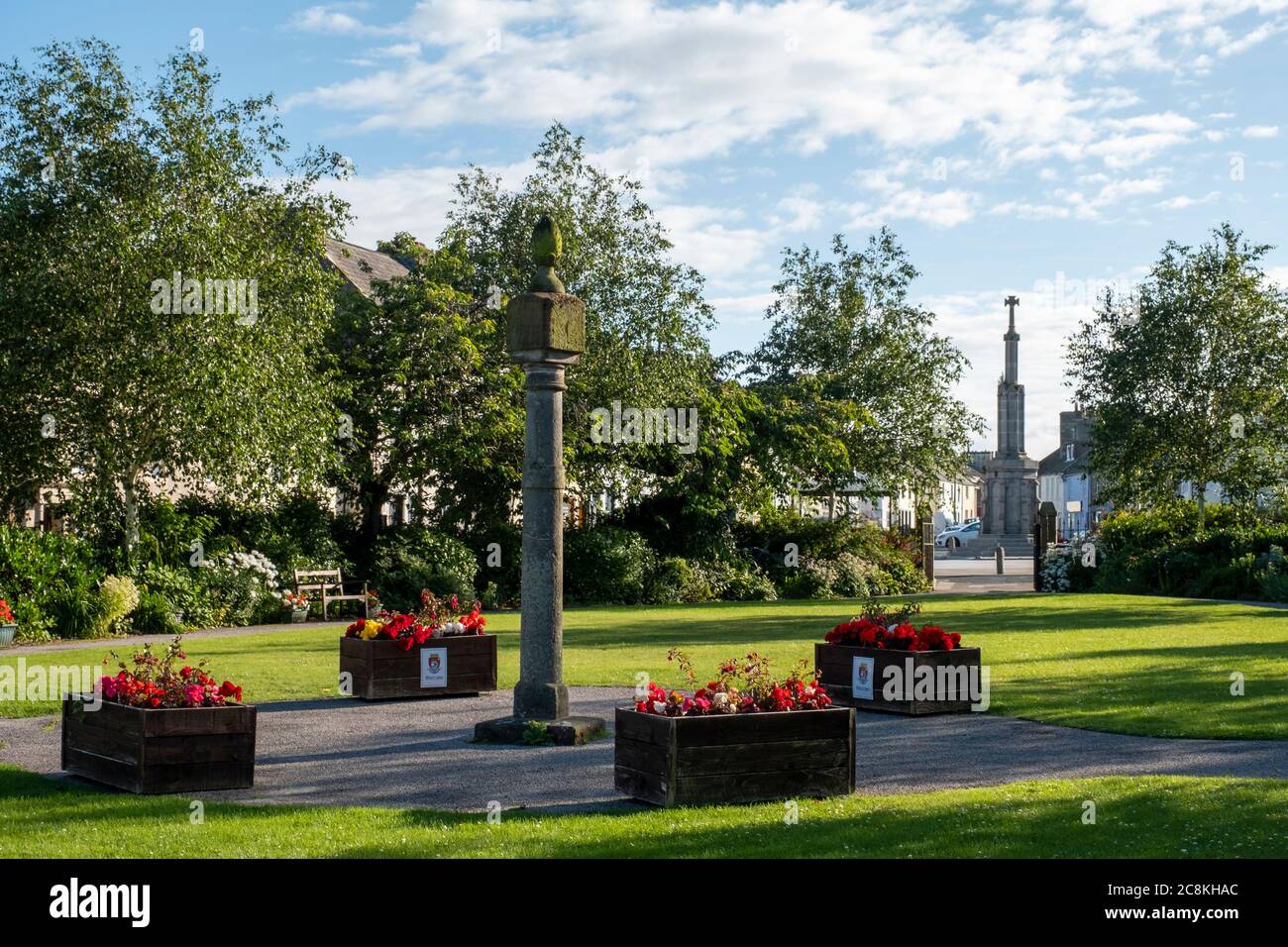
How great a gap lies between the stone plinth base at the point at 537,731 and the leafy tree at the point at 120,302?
13480 millimetres

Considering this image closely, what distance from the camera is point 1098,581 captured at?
35.9 meters

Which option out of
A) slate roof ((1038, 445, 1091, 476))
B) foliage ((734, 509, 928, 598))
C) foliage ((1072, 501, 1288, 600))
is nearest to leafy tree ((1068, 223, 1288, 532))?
foliage ((1072, 501, 1288, 600))

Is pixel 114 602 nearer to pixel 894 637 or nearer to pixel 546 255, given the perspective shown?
pixel 546 255

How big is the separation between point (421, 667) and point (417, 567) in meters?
14.1

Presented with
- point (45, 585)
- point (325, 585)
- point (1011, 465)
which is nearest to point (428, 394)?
point (325, 585)

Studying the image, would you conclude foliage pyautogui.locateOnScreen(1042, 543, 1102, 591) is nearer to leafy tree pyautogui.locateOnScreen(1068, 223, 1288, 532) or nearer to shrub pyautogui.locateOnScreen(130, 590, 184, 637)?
leafy tree pyautogui.locateOnScreen(1068, 223, 1288, 532)

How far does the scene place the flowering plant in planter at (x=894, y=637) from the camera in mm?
13234

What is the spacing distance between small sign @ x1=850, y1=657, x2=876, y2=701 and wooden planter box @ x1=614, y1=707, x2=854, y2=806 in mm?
4676

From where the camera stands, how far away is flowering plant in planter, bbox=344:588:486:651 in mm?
14391

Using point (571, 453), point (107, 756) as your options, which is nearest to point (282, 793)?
point (107, 756)

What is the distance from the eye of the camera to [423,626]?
14539 mm
